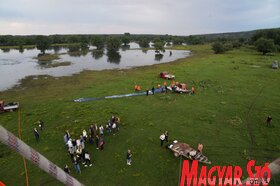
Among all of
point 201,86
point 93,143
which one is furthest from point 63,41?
point 93,143

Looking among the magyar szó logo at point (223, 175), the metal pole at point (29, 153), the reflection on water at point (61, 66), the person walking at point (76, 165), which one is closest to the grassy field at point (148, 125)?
the person walking at point (76, 165)

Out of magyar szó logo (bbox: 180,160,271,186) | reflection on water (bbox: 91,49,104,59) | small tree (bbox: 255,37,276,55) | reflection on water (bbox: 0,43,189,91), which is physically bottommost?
magyar szó logo (bbox: 180,160,271,186)

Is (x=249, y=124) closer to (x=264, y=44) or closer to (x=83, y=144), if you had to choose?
(x=83, y=144)

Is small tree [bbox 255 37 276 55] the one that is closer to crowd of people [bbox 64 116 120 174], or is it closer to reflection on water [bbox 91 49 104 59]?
reflection on water [bbox 91 49 104 59]

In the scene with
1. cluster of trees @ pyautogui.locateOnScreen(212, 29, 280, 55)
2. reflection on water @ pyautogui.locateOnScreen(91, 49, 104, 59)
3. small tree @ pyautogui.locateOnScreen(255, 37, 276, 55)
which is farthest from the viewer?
reflection on water @ pyautogui.locateOnScreen(91, 49, 104, 59)

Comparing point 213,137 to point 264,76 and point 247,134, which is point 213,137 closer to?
point 247,134

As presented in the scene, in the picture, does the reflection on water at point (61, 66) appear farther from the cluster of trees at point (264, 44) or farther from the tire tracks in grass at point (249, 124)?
the tire tracks in grass at point (249, 124)

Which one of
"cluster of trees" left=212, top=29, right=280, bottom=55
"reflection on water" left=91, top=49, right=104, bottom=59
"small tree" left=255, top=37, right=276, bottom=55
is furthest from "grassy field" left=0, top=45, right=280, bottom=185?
"reflection on water" left=91, top=49, right=104, bottom=59

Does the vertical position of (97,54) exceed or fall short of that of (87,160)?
it exceeds it

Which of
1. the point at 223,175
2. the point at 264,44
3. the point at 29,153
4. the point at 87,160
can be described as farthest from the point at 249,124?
the point at 264,44
